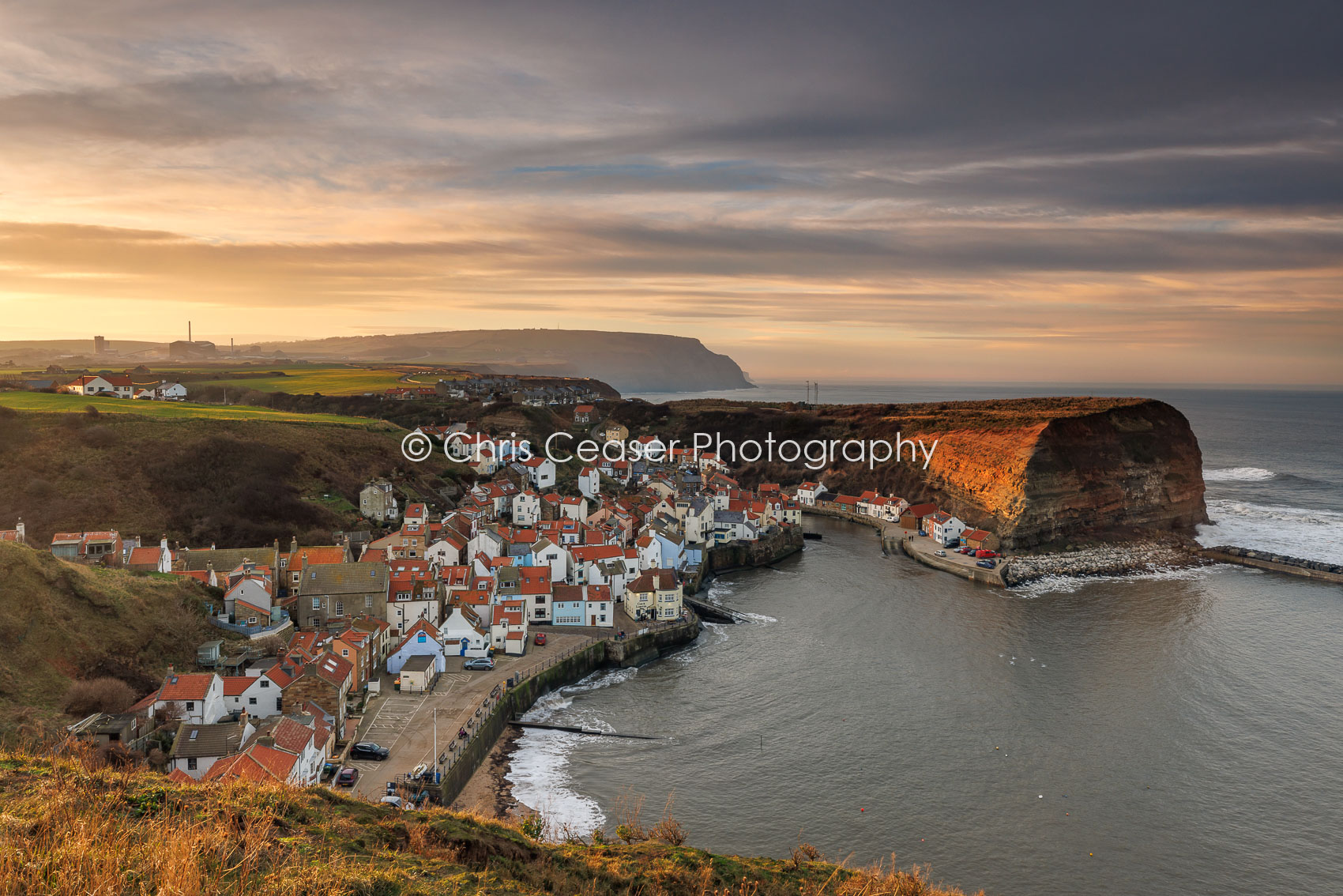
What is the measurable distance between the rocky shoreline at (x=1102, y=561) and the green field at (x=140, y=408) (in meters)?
56.3

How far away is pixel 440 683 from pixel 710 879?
65.2 feet

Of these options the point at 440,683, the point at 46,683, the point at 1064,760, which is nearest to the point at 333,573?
the point at 440,683

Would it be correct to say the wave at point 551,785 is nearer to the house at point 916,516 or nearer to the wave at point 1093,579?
the wave at point 1093,579

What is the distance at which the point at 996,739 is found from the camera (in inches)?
1099

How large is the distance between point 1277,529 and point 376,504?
73005 mm

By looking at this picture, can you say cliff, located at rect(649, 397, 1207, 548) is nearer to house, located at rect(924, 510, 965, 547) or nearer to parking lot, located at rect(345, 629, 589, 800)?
house, located at rect(924, 510, 965, 547)

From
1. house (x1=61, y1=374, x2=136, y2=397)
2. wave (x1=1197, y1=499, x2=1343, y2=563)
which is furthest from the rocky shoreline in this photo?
house (x1=61, y1=374, x2=136, y2=397)

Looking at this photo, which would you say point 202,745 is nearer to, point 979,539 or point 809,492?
point 979,539

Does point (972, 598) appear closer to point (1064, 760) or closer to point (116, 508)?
point (1064, 760)

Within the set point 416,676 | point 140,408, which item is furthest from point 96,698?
point 140,408

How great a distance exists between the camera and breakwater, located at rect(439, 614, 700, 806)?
2394 cm

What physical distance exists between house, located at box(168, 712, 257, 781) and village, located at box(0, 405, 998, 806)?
42 mm

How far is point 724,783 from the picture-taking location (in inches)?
971

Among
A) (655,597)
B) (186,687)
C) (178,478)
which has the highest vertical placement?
(178,478)
